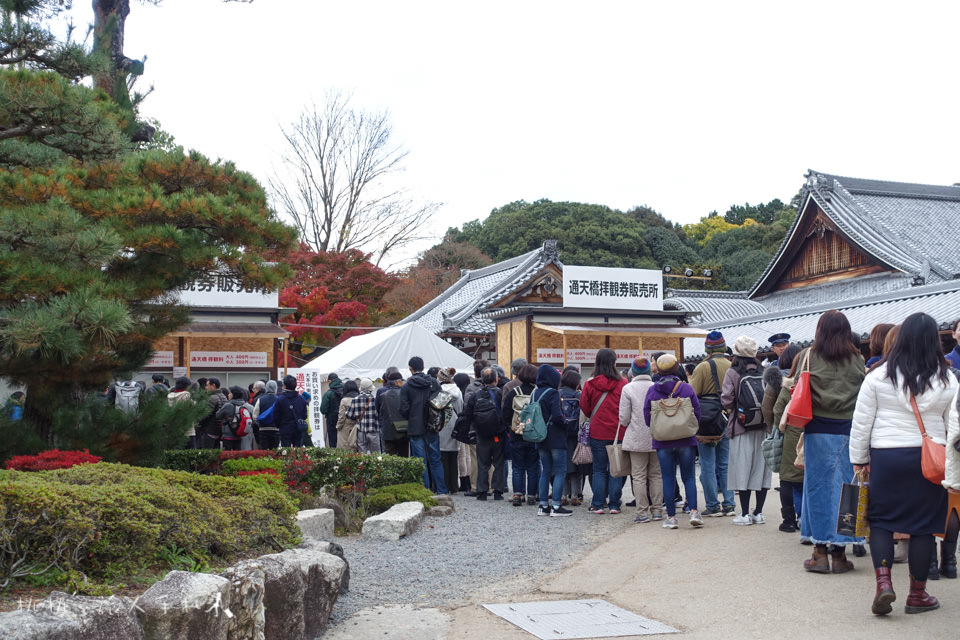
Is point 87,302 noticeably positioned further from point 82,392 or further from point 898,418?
point 898,418

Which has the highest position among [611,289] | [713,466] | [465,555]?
[611,289]

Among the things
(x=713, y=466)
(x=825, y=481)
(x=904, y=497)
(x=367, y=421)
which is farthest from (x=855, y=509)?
(x=367, y=421)

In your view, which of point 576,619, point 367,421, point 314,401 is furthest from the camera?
point 314,401

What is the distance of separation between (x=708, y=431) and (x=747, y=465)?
1.74ft

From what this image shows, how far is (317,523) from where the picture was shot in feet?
22.1

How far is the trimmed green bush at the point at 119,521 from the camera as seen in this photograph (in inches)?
136

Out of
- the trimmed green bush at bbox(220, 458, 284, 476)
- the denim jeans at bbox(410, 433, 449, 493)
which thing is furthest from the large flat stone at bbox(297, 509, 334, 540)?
the denim jeans at bbox(410, 433, 449, 493)

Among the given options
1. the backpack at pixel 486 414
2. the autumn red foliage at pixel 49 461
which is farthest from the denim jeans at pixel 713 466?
the autumn red foliage at pixel 49 461

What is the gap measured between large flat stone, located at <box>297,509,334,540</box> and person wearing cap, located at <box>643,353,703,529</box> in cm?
306

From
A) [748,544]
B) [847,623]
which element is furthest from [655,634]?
[748,544]

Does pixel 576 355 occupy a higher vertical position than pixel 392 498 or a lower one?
higher

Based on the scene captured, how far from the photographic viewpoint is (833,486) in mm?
5496

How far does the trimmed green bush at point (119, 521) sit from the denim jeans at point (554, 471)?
4.01 metres

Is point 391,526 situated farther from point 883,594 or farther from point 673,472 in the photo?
point 883,594
